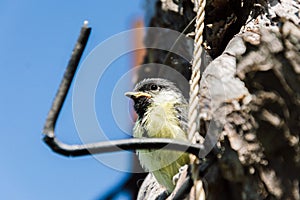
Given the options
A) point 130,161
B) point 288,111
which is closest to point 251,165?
point 288,111

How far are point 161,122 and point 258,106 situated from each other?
1.37ft

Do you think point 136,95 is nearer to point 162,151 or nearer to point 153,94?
point 153,94

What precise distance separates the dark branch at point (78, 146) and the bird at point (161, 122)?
688 millimetres

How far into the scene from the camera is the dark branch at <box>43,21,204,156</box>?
1.04m

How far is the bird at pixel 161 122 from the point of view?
2.00m

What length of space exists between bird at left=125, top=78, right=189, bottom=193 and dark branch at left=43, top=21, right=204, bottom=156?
688 millimetres

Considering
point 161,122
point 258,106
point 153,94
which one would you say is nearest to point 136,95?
point 153,94

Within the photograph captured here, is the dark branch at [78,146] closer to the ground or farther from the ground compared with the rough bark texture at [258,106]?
farther from the ground

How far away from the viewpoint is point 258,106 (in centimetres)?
175

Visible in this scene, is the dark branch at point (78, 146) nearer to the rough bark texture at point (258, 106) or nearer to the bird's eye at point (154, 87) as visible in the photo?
the rough bark texture at point (258, 106)

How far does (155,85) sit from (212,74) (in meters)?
0.62

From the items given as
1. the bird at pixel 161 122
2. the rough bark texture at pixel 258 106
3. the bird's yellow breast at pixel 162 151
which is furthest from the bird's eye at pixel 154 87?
the rough bark texture at pixel 258 106

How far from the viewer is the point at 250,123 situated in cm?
170

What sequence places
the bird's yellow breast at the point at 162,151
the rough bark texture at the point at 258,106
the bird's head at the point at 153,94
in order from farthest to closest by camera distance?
the bird's head at the point at 153,94, the bird's yellow breast at the point at 162,151, the rough bark texture at the point at 258,106
